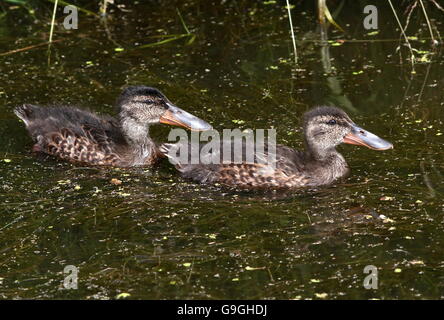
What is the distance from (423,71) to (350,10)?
1710 millimetres

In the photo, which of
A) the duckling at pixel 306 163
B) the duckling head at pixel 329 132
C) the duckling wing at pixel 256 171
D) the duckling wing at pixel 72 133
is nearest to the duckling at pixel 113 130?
the duckling wing at pixel 72 133

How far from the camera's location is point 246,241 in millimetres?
6516

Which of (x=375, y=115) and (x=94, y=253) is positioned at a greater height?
(x=375, y=115)

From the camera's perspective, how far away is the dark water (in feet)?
19.9

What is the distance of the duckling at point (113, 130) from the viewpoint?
818 cm

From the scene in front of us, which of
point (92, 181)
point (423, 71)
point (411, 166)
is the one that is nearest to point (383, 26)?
point (423, 71)

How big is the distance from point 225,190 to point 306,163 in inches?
27.9

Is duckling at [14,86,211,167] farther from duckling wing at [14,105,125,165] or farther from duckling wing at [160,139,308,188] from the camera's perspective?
duckling wing at [160,139,308,188]

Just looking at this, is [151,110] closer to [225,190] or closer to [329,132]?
[225,190]

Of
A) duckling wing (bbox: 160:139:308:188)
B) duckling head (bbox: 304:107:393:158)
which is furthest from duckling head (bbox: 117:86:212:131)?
duckling head (bbox: 304:107:393:158)

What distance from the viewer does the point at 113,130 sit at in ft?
27.9

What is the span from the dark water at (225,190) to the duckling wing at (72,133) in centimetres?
17

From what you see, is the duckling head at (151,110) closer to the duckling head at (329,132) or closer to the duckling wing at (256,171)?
the duckling wing at (256,171)

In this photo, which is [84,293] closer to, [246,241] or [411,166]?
[246,241]
